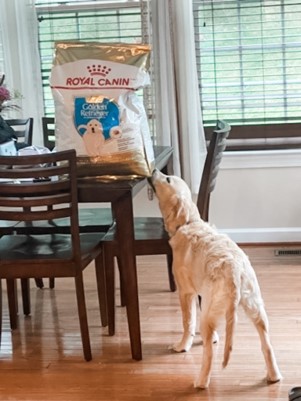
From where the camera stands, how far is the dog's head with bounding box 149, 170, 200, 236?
2771mm

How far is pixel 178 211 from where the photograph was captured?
9.09 feet

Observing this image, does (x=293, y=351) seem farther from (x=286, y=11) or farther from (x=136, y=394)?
(x=286, y=11)

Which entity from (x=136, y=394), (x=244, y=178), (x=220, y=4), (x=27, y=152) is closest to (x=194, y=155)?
(x=244, y=178)

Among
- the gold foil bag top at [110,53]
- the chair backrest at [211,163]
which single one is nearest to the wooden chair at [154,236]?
the chair backrest at [211,163]

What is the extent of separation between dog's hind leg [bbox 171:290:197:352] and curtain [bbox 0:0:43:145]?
6.45ft

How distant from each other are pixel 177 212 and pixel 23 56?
83.3 inches

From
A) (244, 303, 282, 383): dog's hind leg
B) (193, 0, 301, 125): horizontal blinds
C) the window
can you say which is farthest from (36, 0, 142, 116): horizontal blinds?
(244, 303, 282, 383): dog's hind leg

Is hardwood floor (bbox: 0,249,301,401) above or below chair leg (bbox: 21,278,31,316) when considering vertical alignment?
below

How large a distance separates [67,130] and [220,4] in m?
1.89

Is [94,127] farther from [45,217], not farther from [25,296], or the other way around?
[25,296]

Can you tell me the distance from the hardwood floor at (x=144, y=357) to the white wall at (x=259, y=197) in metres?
0.72

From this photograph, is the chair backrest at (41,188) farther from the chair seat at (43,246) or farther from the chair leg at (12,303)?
the chair leg at (12,303)

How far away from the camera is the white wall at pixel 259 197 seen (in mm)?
4418

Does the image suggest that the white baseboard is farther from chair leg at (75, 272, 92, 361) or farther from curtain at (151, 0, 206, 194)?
chair leg at (75, 272, 92, 361)
